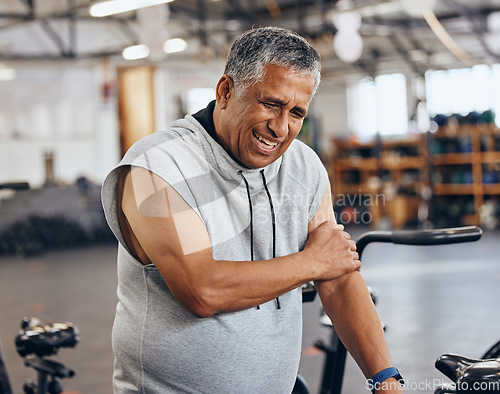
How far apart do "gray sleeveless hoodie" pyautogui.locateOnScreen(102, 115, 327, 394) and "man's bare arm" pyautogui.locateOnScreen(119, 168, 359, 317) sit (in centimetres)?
3

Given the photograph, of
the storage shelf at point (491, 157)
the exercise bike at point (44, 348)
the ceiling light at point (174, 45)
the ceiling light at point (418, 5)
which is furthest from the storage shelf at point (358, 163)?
the exercise bike at point (44, 348)

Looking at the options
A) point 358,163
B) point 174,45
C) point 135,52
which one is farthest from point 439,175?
point 135,52

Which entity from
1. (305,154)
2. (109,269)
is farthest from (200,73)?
(305,154)

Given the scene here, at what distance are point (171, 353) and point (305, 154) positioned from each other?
552 mm

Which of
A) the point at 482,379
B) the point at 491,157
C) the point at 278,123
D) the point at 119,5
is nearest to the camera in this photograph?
the point at 482,379

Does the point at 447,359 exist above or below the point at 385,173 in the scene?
below

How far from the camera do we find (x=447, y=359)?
33.2 inches

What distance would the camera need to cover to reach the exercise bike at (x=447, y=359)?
2.22 feet

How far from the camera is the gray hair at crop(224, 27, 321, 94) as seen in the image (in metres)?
1.05

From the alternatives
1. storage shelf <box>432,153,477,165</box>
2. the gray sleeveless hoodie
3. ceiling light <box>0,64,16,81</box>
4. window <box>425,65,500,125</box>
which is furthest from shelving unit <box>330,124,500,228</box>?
the gray sleeveless hoodie

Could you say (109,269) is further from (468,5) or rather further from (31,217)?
(468,5)

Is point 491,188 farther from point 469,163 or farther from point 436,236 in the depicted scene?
point 436,236

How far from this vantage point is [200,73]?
39.5ft

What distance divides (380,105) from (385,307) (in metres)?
10.1
